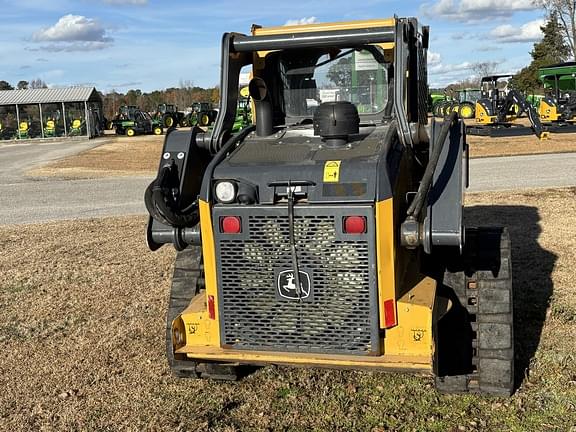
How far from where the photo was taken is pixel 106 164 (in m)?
21.9

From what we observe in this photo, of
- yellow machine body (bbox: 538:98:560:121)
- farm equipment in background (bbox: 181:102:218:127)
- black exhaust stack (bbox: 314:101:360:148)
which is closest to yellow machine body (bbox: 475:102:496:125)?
yellow machine body (bbox: 538:98:560:121)

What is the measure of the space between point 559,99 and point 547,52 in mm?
38989

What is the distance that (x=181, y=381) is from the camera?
14.6ft

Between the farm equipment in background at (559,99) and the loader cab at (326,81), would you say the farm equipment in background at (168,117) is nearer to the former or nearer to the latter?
the farm equipment in background at (559,99)

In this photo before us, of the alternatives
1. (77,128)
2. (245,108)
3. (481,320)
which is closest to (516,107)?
(245,108)

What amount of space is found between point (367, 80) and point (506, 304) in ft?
6.30

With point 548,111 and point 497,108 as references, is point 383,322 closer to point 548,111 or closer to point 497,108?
point 497,108

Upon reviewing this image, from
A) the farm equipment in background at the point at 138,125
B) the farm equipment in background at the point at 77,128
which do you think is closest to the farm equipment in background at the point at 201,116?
the farm equipment in background at the point at 138,125

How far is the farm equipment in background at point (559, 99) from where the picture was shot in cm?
2597

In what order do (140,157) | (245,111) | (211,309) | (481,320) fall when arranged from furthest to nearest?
(140,157)
(245,111)
(481,320)
(211,309)

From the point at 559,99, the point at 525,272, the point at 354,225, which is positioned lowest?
the point at 525,272

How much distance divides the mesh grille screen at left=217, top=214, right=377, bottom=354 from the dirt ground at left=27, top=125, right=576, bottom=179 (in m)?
15.2

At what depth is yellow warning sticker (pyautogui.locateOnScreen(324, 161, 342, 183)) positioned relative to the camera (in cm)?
348

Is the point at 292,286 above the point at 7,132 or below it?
below
